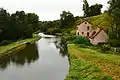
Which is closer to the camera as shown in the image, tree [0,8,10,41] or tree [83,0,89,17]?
tree [0,8,10,41]

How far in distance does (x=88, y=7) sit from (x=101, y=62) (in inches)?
5002

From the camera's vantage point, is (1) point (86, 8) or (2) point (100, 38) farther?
(1) point (86, 8)

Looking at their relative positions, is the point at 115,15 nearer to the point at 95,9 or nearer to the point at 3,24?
the point at 3,24

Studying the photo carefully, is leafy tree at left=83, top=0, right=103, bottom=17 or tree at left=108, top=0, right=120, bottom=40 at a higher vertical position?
leafy tree at left=83, top=0, right=103, bottom=17

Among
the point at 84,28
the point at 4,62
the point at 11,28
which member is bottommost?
the point at 4,62

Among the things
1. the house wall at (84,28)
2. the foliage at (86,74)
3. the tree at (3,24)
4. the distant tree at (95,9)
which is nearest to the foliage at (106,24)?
the house wall at (84,28)

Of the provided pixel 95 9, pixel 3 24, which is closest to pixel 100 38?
pixel 3 24

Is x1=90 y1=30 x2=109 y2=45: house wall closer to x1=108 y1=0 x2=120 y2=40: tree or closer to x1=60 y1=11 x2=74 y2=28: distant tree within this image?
x1=108 y1=0 x2=120 y2=40: tree

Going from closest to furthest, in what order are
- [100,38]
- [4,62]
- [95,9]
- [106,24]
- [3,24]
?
[4,62] → [100,38] → [3,24] → [106,24] → [95,9]

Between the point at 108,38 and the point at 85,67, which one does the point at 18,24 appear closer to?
the point at 108,38

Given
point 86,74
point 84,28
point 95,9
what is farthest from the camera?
point 95,9

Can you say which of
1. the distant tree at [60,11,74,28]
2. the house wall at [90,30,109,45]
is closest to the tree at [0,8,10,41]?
the house wall at [90,30,109,45]

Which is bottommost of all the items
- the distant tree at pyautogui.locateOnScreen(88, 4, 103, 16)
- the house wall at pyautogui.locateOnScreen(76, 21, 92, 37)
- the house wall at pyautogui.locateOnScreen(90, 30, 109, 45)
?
the house wall at pyautogui.locateOnScreen(90, 30, 109, 45)

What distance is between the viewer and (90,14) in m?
163
